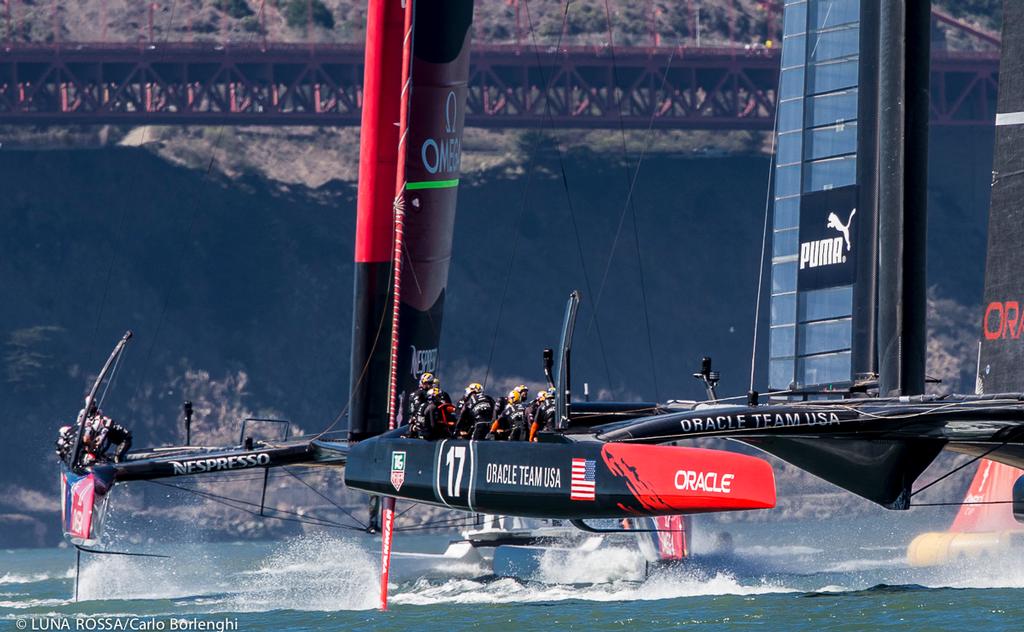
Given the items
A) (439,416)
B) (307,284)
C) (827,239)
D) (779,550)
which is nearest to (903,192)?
(439,416)

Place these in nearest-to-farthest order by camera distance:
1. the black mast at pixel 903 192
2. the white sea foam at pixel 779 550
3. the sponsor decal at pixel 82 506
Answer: the black mast at pixel 903 192
the sponsor decal at pixel 82 506
the white sea foam at pixel 779 550

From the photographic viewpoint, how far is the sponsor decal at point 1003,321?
49.4 feet

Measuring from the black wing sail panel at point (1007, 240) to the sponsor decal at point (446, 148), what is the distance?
5.20 m

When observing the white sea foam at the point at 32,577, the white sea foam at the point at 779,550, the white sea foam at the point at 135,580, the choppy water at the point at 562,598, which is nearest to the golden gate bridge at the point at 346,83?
the white sea foam at the point at 779,550

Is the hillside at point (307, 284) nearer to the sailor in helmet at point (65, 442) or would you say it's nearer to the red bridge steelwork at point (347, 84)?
the red bridge steelwork at point (347, 84)

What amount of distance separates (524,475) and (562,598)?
6238 millimetres

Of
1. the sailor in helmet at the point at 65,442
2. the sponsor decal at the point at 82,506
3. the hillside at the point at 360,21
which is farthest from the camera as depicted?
the hillside at the point at 360,21

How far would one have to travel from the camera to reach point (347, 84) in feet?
198

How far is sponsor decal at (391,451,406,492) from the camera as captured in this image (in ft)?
47.3

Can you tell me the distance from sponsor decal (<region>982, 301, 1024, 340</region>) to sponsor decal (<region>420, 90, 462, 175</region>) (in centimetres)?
535

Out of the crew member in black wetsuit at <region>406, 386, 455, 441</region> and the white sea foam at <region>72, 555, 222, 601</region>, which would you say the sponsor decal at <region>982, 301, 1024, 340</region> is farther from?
the white sea foam at <region>72, 555, 222, 601</region>

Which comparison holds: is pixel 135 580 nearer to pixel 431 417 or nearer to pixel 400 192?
pixel 400 192

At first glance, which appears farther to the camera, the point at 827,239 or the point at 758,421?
the point at 827,239

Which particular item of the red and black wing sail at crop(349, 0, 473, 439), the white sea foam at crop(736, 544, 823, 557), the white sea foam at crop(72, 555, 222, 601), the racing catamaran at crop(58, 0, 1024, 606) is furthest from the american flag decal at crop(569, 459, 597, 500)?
the white sea foam at crop(736, 544, 823, 557)
